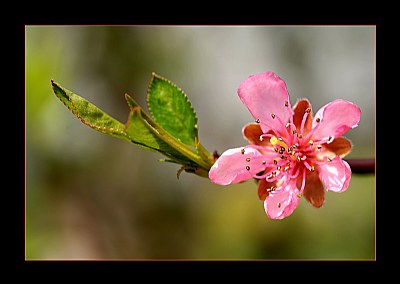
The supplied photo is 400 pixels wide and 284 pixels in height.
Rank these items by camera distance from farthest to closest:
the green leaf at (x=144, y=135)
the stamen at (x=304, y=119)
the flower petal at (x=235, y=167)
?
1. the stamen at (x=304, y=119)
2. the flower petal at (x=235, y=167)
3. the green leaf at (x=144, y=135)

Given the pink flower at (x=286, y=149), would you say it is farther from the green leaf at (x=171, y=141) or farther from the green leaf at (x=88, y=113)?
the green leaf at (x=88, y=113)

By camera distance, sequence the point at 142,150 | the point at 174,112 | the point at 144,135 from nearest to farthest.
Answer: the point at 144,135, the point at 174,112, the point at 142,150

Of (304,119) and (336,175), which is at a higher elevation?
(304,119)

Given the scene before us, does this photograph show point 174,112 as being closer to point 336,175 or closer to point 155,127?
point 155,127

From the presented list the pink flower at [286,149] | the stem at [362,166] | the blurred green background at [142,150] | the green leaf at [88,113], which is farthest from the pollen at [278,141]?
the blurred green background at [142,150]

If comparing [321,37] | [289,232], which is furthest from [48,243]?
[321,37]

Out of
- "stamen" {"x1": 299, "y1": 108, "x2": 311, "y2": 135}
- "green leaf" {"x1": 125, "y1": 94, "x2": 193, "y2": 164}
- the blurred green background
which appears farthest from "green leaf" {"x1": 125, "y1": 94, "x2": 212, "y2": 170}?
the blurred green background

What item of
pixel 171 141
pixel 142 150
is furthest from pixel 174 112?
pixel 142 150
